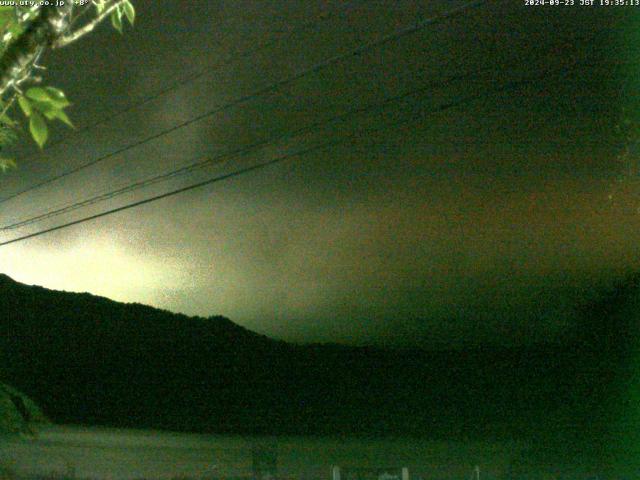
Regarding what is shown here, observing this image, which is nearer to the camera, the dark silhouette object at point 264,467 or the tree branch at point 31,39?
the tree branch at point 31,39

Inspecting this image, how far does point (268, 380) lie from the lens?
3172 centimetres

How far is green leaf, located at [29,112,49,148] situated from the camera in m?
2.70

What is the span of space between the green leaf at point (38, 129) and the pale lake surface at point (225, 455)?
1293cm

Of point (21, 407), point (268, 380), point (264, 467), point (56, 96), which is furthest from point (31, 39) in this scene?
point (268, 380)

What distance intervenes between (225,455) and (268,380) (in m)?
9.00

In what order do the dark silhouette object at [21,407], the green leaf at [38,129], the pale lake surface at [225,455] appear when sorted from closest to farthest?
the green leaf at [38,129] → the dark silhouette object at [21,407] → the pale lake surface at [225,455]

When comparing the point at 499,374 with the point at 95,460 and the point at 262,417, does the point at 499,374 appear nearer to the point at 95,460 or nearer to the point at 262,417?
the point at 262,417

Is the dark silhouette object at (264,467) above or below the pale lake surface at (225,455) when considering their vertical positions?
below

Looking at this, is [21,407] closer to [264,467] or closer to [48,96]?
[48,96]

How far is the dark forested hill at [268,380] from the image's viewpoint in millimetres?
22594

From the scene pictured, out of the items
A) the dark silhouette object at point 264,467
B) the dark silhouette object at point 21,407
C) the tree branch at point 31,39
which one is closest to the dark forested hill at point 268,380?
the dark silhouette object at point 264,467

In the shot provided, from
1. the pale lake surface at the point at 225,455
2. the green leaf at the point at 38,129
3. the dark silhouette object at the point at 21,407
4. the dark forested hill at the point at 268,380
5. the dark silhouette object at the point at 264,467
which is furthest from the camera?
the dark forested hill at the point at 268,380

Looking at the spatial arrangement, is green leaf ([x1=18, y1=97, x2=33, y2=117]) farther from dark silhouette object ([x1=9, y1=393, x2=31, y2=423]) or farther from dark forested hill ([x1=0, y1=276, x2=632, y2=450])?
dark forested hill ([x1=0, y1=276, x2=632, y2=450])

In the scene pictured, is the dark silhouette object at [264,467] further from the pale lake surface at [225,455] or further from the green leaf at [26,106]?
the green leaf at [26,106]
